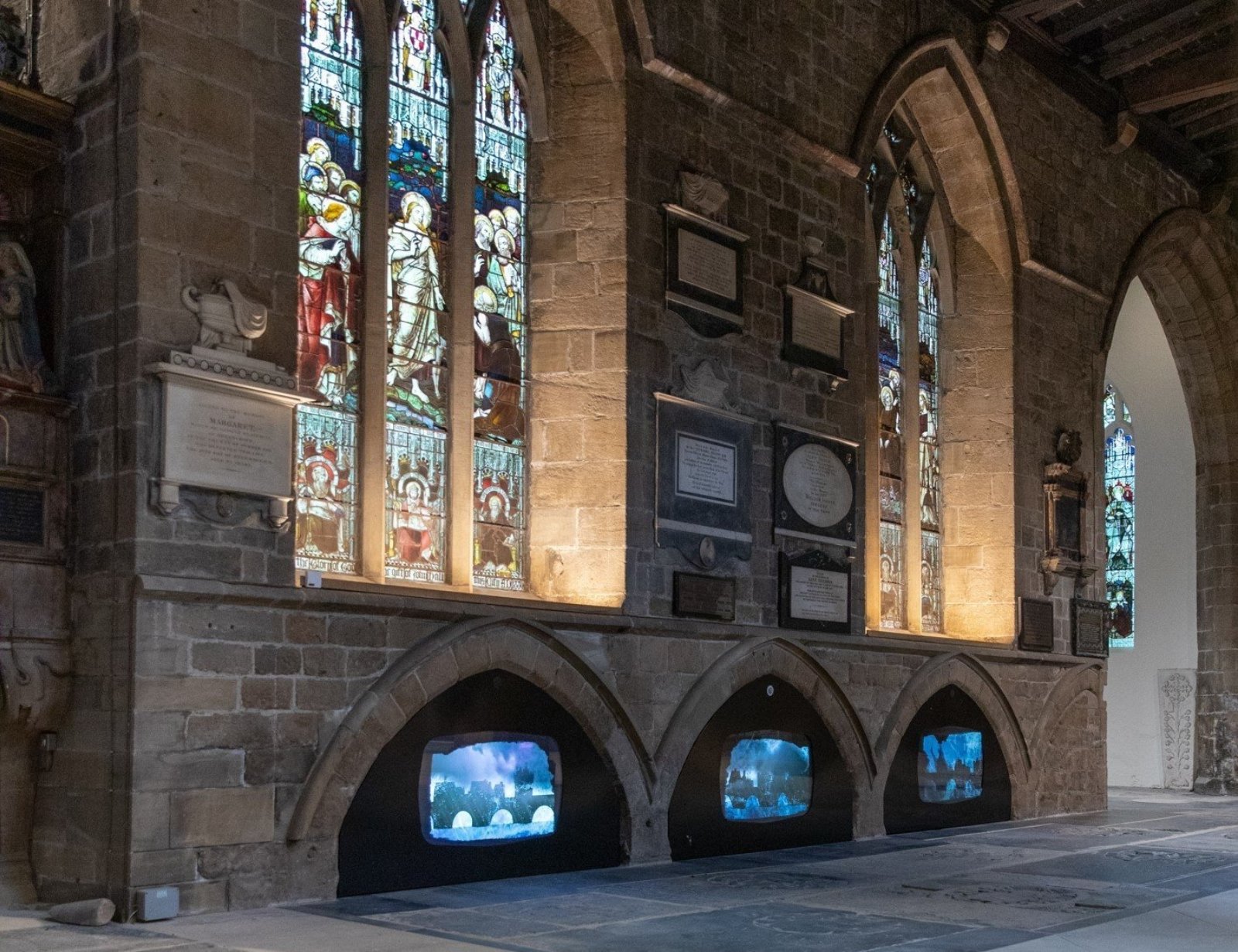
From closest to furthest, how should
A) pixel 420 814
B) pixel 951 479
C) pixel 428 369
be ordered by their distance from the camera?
1. pixel 420 814
2. pixel 428 369
3. pixel 951 479

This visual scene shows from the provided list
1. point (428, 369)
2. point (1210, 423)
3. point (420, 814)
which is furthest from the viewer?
point (1210, 423)

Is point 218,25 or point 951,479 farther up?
point 218,25

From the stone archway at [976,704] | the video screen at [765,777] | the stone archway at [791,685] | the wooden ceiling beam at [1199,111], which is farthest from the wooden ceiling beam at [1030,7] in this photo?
the video screen at [765,777]

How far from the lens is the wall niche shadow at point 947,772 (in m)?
9.92

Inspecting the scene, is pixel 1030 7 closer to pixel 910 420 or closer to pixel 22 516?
pixel 910 420

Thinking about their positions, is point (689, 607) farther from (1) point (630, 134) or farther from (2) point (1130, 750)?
(2) point (1130, 750)

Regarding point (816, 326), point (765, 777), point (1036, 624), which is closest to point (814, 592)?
point (765, 777)

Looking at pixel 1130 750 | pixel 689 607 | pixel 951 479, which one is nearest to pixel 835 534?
pixel 689 607

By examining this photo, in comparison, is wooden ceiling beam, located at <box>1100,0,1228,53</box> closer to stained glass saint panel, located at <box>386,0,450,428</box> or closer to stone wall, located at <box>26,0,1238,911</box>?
stone wall, located at <box>26,0,1238,911</box>

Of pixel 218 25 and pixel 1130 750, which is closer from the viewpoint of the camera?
pixel 218 25

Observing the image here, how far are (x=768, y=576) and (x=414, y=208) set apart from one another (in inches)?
111

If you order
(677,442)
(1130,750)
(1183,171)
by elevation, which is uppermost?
(1183,171)

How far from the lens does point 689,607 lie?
8.20m

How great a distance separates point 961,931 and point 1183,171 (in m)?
9.94
